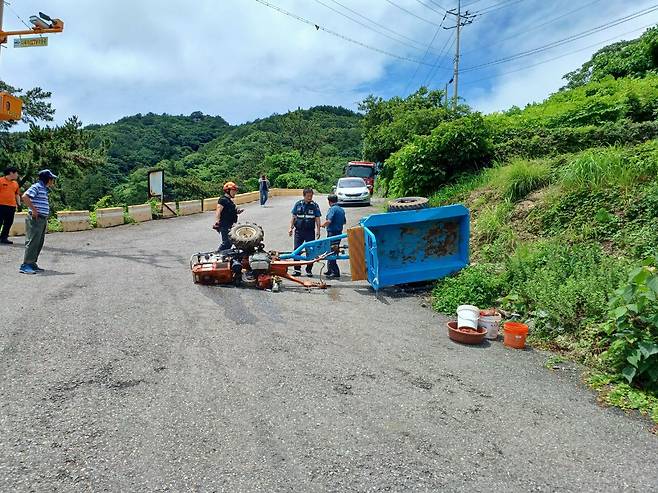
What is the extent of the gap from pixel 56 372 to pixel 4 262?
19.2 feet

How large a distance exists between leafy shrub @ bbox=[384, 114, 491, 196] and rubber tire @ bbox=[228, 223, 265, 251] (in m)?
7.18

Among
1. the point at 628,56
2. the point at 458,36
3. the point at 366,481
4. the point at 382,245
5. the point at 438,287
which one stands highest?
the point at 458,36

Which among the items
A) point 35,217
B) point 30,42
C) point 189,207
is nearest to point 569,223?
point 35,217

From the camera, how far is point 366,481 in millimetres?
2943

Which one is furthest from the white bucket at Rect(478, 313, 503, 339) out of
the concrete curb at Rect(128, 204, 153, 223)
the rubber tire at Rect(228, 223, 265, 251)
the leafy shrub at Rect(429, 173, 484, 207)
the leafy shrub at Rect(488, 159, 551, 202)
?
the concrete curb at Rect(128, 204, 153, 223)

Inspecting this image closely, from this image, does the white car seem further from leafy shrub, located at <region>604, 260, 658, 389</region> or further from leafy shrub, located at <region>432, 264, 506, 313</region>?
leafy shrub, located at <region>604, 260, 658, 389</region>

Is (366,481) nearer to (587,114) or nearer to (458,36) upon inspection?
(587,114)

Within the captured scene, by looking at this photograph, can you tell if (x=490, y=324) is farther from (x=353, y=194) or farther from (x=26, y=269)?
(x=353, y=194)

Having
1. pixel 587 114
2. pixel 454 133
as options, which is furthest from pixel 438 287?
pixel 587 114

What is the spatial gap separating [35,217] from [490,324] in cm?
718

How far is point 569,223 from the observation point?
7.93 metres

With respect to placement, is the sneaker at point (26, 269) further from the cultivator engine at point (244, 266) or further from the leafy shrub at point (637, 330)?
the leafy shrub at point (637, 330)

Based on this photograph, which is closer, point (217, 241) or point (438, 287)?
point (438, 287)

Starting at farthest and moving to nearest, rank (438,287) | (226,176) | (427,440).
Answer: (226,176) < (438,287) < (427,440)
